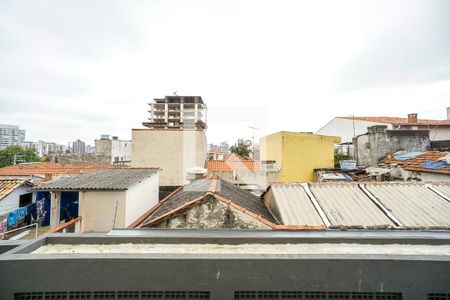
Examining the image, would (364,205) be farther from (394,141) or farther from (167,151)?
(394,141)

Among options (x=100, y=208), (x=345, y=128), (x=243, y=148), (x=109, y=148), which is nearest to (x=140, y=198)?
(x=100, y=208)

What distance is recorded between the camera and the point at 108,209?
7.68 m

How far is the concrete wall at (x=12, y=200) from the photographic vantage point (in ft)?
34.9

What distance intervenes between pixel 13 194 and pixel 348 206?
14383 mm

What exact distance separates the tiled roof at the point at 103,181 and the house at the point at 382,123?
25.6m

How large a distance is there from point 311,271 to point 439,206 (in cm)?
556

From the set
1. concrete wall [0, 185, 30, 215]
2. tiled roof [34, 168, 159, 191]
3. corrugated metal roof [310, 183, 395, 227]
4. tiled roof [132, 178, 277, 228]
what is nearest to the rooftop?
concrete wall [0, 185, 30, 215]

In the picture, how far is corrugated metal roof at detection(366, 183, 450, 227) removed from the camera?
502 cm

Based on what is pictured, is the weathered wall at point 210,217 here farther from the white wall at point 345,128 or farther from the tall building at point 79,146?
the tall building at point 79,146

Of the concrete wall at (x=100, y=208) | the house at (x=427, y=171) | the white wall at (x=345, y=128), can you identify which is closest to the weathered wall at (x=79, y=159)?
the concrete wall at (x=100, y=208)

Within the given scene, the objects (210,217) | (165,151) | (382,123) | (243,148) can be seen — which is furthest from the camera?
(243,148)

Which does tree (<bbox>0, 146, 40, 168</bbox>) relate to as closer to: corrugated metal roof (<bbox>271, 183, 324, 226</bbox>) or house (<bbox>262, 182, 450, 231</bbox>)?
corrugated metal roof (<bbox>271, 183, 324, 226</bbox>)

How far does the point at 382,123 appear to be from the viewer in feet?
90.4

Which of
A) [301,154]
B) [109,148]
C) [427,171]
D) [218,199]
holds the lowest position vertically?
[218,199]
